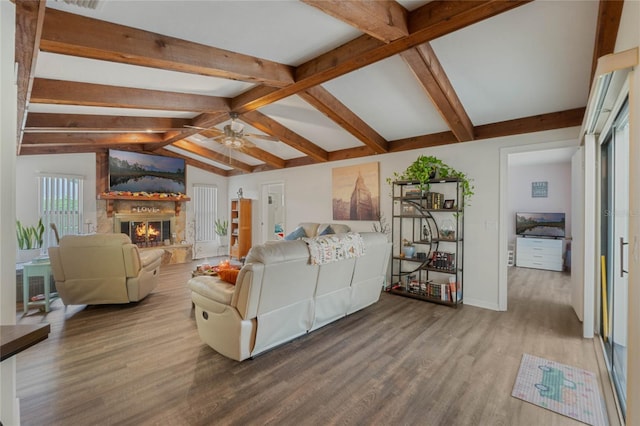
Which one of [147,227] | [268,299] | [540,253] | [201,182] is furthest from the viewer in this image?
[201,182]

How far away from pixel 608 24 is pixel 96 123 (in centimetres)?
611

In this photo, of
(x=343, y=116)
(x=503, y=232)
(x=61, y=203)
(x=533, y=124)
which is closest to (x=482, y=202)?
(x=503, y=232)

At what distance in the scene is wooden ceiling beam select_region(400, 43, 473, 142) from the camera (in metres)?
2.69

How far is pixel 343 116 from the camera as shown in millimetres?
4227

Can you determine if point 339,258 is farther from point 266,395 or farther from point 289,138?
point 289,138

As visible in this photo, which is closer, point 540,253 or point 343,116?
point 343,116

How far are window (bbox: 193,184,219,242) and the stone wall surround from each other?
18.1 inches

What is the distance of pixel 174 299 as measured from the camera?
4340 mm

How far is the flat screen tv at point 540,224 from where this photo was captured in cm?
641

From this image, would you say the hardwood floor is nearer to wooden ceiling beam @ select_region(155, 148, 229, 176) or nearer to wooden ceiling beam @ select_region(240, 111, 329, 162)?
wooden ceiling beam @ select_region(240, 111, 329, 162)

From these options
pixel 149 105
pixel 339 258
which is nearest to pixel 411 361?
pixel 339 258

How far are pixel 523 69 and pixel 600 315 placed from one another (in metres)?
2.84

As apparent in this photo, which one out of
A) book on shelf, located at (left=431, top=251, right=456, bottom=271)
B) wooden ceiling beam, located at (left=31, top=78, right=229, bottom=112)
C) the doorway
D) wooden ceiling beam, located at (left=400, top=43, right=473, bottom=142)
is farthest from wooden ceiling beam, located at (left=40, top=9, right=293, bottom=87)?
the doorway

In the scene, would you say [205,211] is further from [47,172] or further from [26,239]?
[26,239]
